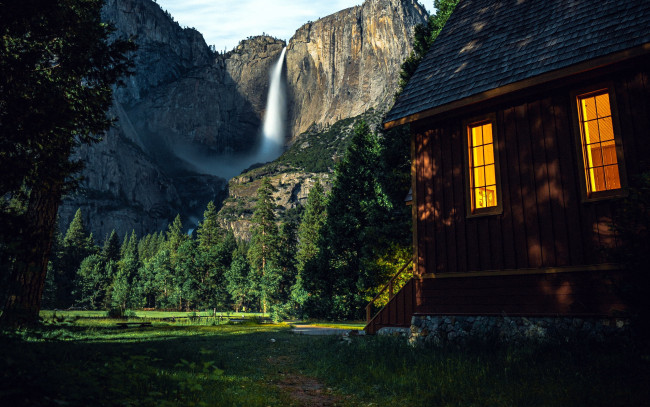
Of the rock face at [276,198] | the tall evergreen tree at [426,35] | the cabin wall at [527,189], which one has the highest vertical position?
the rock face at [276,198]

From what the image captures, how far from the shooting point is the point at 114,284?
260 ft

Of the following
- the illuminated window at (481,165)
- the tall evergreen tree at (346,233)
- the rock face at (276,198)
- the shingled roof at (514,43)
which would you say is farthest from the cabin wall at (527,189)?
the rock face at (276,198)

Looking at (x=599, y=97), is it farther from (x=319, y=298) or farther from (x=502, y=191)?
(x=319, y=298)

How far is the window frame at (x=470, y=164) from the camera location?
9.45 metres

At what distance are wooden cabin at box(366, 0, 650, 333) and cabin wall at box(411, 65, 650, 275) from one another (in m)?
0.02

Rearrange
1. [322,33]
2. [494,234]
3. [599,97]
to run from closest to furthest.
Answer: [599,97]
[494,234]
[322,33]

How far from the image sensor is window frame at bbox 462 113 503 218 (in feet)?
31.0

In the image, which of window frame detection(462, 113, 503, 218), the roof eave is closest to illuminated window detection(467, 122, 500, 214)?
window frame detection(462, 113, 503, 218)

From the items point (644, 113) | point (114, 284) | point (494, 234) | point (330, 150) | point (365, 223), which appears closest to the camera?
point (644, 113)

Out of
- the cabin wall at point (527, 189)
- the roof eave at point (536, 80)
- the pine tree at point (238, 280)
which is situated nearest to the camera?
the roof eave at point (536, 80)

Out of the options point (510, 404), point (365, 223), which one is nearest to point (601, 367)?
point (510, 404)

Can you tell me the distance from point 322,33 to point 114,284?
150m

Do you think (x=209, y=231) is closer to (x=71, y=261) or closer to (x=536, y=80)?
(x=71, y=261)

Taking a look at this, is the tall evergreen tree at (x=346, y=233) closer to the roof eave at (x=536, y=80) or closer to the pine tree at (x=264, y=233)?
the roof eave at (x=536, y=80)
